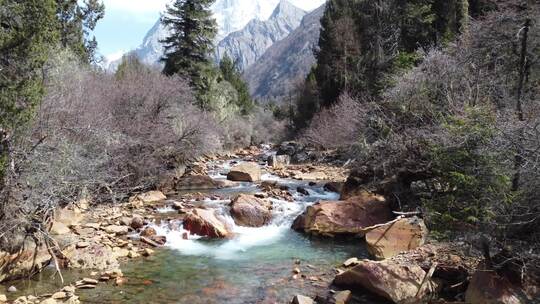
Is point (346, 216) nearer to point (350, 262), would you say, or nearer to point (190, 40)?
point (350, 262)

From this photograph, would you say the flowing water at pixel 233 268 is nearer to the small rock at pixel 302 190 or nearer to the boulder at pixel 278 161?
the small rock at pixel 302 190

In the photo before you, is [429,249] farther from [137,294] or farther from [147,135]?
[147,135]

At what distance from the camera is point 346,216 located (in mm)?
12586

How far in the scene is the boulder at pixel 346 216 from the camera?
12.3 metres

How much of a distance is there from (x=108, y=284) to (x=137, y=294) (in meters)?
0.83

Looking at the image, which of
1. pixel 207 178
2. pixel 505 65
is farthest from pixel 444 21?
pixel 207 178

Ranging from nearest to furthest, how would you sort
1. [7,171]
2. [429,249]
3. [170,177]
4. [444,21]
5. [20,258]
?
[7,171]
[20,258]
[429,249]
[170,177]
[444,21]

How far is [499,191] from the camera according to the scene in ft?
23.3

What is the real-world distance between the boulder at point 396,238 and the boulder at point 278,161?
1776 centimetres

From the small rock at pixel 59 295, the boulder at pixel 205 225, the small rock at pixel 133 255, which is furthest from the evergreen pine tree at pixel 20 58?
the boulder at pixel 205 225

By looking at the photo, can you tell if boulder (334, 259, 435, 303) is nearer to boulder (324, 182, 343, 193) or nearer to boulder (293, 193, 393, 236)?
boulder (293, 193, 393, 236)

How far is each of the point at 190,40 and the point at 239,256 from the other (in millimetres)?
23314

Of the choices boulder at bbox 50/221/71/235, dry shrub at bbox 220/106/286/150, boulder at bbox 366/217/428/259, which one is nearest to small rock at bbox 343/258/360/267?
boulder at bbox 366/217/428/259

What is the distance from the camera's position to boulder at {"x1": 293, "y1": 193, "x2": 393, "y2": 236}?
12281mm
